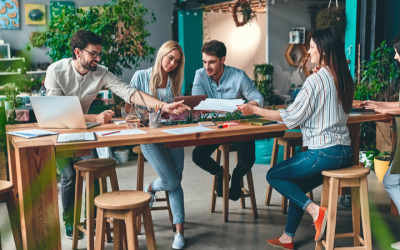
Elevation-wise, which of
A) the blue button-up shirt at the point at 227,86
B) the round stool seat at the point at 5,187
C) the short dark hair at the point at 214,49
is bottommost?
the round stool seat at the point at 5,187

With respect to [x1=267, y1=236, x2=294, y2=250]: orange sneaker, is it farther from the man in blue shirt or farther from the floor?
the man in blue shirt

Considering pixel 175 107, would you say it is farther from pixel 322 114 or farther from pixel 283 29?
pixel 283 29

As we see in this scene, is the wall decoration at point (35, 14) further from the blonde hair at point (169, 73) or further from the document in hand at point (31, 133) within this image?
the document in hand at point (31, 133)

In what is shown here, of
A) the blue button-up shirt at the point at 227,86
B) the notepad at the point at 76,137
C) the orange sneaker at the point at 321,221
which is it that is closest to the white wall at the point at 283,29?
the blue button-up shirt at the point at 227,86

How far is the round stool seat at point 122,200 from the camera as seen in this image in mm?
1923

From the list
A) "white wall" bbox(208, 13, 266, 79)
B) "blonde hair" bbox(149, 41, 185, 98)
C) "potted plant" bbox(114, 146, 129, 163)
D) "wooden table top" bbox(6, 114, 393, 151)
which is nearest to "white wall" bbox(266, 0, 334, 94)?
"white wall" bbox(208, 13, 266, 79)

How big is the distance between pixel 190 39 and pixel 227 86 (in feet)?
17.4

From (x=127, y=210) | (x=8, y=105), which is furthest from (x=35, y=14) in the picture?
(x=127, y=210)

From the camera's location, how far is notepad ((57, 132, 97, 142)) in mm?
2061

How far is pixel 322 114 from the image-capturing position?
2344mm

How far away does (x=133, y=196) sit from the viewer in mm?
2039

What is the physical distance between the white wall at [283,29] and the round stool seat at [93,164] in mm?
6746

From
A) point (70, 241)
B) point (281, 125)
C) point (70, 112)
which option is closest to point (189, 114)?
point (281, 125)

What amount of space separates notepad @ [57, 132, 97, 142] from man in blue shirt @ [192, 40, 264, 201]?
1.24m
